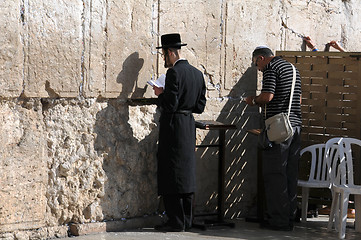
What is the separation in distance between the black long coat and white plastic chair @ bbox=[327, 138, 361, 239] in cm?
146

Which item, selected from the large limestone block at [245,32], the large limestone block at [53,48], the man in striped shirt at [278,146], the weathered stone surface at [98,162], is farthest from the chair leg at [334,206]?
the large limestone block at [53,48]

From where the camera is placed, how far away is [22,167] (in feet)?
21.9

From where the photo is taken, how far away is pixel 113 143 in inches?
290

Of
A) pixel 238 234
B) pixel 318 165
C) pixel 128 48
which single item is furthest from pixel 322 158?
pixel 128 48

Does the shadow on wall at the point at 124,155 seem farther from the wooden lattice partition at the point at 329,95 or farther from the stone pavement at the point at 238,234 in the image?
the wooden lattice partition at the point at 329,95

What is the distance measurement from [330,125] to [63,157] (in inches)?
121

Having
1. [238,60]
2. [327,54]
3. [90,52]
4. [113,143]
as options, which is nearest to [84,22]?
[90,52]

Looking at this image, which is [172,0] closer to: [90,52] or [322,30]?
[90,52]

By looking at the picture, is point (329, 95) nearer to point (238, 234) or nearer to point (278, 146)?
point (278, 146)

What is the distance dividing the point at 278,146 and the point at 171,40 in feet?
4.96

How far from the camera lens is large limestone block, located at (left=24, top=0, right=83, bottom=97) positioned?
6648 millimetres

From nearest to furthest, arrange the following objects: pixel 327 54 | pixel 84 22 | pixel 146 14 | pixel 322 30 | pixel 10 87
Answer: pixel 10 87 < pixel 84 22 < pixel 146 14 < pixel 327 54 < pixel 322 30

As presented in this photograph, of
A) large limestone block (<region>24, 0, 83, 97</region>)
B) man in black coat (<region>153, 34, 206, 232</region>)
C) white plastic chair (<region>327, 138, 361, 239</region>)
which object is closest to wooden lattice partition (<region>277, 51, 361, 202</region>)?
white plastic chair (<region>327, 138, 361, 239</region>)

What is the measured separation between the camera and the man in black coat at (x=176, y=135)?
7.25m
